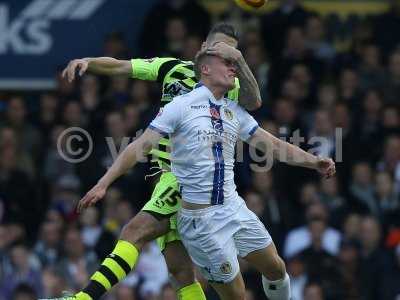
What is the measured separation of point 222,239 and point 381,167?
228 inches

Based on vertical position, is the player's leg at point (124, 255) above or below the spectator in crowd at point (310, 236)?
above

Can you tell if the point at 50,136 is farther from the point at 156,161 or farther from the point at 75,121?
the point at 156,161

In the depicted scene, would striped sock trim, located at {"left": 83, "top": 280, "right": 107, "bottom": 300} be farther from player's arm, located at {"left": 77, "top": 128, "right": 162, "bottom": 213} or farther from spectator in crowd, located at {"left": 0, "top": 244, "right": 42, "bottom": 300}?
Answer: spectator in crowd, located at {"left": 0, "top": 244, "right": 42, "bottom": 300}

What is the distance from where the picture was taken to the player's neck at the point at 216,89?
1104 cm

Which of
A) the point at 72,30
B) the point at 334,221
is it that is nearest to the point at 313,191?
the point at 334,221

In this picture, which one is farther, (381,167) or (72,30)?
(72,30)

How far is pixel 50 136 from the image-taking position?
17562 millimetres

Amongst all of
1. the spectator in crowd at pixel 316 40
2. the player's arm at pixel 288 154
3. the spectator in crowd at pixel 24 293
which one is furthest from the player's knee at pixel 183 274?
the spectator in crowd at pixel 316 40

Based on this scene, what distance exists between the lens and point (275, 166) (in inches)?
655

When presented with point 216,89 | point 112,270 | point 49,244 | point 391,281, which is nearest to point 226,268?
point 112,270

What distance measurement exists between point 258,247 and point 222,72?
4.75 feet

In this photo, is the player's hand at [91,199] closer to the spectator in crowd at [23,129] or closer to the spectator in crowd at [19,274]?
the spectator in crowd at [19,274]

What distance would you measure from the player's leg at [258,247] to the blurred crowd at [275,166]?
10.0 feet

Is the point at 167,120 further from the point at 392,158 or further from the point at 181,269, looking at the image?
the point at 392,158
